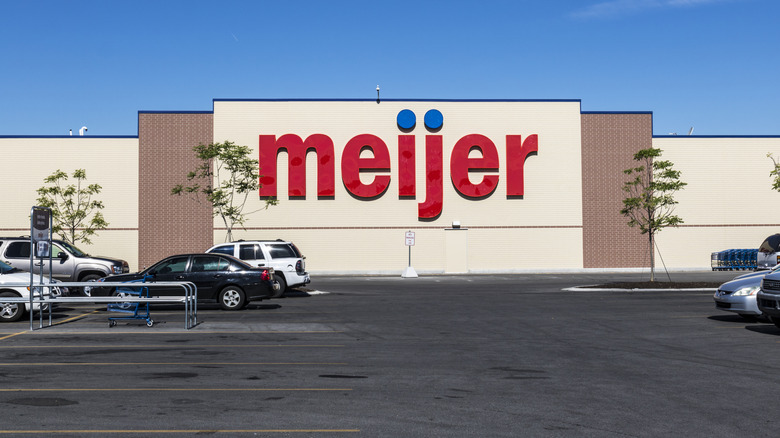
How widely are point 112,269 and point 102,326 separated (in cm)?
1019

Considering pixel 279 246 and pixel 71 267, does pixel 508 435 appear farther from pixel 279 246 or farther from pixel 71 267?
pixel 71 267

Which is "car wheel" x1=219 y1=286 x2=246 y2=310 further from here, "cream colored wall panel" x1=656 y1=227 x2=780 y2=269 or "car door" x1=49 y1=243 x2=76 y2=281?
"cream colored wall panel" x1=656 y1=227 x2=780 y2=269

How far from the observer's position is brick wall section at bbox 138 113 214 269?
42969 millimetres

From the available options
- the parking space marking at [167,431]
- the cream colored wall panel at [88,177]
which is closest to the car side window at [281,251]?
the parking space marking at [167,431]

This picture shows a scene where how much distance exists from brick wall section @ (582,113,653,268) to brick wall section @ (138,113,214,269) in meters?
21.4

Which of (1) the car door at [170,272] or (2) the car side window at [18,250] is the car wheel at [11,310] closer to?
(1) the car door at [170,272]

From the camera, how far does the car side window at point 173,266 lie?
69.1 ft

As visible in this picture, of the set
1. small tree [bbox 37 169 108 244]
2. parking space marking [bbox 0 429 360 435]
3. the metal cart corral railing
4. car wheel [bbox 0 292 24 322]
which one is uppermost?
small tree [bbox 37 169 108 244]

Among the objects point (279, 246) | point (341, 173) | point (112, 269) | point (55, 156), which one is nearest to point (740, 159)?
point (341, 173)

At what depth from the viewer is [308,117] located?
144 feet

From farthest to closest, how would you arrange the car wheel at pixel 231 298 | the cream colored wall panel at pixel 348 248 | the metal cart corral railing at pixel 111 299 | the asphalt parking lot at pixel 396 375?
the cream colored wall panel at pixel 348 248 < the car wheel at pixel 231 298 < the metal cart corral railing at pixel 111 299 < the asphalt parking lot at pixel 396 375

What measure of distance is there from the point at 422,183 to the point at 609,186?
424 inches

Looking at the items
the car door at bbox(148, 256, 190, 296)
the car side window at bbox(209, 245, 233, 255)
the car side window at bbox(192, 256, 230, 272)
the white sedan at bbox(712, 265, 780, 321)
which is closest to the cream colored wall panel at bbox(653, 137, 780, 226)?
the car side window at bbox(209, 245, 233, 255)

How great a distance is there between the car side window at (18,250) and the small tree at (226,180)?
11616 millimetres
